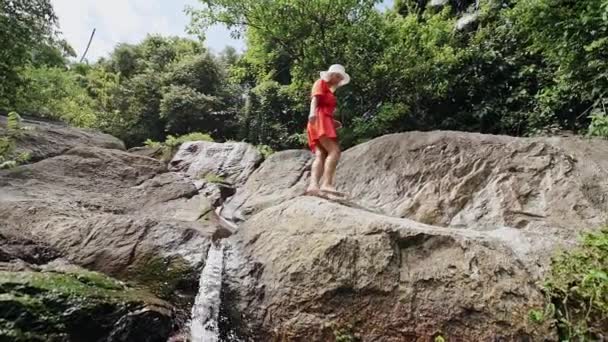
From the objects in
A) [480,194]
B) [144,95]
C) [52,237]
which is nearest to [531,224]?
[480,194]

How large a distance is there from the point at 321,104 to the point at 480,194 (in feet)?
8.01

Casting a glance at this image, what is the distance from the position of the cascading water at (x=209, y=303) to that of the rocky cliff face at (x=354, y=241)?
85 millimetres

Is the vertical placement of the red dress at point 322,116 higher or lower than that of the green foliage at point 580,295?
higher

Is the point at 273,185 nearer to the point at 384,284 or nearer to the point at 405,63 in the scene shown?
the point at 384,284

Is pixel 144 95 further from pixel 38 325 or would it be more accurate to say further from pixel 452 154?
pixel 38 325

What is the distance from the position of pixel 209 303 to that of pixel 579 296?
136 inches

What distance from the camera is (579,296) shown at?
12.7ft

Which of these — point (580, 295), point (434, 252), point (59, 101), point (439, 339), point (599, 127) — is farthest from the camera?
point (59, 101)

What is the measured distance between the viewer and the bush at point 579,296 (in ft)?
12.2

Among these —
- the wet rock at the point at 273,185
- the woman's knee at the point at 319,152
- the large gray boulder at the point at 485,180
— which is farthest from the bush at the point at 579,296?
the wet rock at the point at 273,185

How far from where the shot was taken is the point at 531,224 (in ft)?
16.9

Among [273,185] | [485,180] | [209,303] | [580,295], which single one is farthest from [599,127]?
[209,303]

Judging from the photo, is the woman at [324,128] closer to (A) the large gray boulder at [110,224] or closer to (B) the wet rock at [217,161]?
(A) the large gray boulder at [110,224]

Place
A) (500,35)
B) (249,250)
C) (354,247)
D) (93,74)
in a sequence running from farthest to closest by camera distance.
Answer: (93,74), (500,35), (249,250), (354,247)
